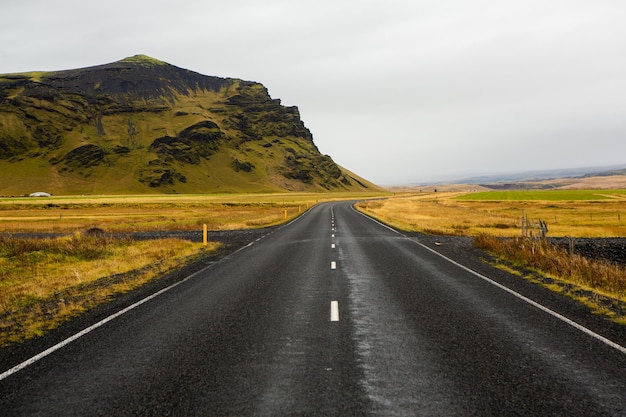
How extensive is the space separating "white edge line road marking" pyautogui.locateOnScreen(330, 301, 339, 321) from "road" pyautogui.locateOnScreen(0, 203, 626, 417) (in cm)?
2

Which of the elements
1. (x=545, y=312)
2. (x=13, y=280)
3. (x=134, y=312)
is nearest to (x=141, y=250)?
(x=13, y=280)

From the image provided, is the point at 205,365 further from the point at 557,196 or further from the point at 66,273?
the point at 557,196

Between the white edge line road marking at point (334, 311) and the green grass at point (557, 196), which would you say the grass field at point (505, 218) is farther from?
the green grass at point (557, 196)

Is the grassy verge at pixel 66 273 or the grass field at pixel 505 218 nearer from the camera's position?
the grassy verge at pixel 66 273

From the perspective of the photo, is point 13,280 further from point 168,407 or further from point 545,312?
point 545,312

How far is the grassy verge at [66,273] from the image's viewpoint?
9.17 metres

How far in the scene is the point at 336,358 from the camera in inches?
243

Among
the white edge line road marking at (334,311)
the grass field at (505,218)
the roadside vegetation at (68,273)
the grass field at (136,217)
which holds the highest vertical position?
the white edge line road marking at (334,311)

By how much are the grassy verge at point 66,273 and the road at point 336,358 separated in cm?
155

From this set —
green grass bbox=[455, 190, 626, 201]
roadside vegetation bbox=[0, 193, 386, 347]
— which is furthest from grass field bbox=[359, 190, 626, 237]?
green grass bbox=[455, 190, 626, 201]

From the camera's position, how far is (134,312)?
9172mm

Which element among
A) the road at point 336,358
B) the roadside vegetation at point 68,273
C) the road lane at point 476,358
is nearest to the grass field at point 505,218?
the road lane at point 476,358

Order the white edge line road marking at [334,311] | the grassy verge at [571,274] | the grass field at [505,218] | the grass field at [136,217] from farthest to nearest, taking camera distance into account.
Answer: the grass field at [136,217]
the grass field at [505,218]
the grassy verge at [571,274]
the white edge line road marking at [334,311]

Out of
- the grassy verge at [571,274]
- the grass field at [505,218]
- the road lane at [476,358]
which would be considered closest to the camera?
the road lane at [476,358]
